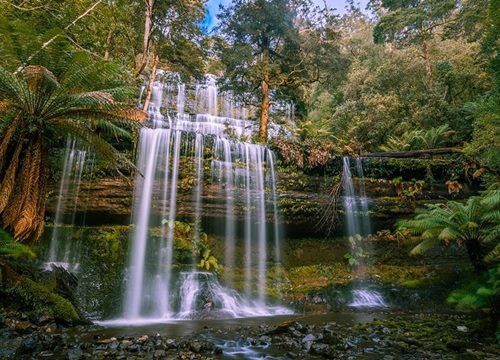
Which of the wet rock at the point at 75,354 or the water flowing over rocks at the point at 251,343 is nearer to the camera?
the wet rock at the point at 75,354

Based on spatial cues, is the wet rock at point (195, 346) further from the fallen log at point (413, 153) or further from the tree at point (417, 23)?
the tree at point (417, 23)

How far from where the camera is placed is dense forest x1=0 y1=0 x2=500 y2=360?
194 inches

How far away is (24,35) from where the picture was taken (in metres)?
5.50

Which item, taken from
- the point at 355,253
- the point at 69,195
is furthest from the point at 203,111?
the point at 355,253

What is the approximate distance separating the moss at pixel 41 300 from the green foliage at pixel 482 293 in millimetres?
6074

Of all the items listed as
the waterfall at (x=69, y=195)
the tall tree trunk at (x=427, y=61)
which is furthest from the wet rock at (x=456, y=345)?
the tall tree trunk at (x=427, y=61)

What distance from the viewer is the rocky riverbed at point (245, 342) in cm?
347

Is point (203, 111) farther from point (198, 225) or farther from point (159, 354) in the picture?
point (159, 354)

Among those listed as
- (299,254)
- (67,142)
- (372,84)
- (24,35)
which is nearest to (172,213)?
(67,142)

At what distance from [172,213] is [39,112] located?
449 centimetres

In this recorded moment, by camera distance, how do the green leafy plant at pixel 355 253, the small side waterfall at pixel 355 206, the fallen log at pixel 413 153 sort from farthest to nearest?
the fallen log at pixel 413 153 < the small side waterfall at pixel 355 206 < the green leafy plant at pixel 355 253

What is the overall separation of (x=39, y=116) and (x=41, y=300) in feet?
10.7

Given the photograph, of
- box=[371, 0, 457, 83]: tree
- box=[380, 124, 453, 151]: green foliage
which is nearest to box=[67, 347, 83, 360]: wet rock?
box=[380, 124, 453, 151]: green foliage

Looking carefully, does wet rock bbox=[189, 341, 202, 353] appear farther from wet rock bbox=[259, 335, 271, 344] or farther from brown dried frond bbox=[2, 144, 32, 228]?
brown dried frond bbox=[2, 144, 32, 228]
